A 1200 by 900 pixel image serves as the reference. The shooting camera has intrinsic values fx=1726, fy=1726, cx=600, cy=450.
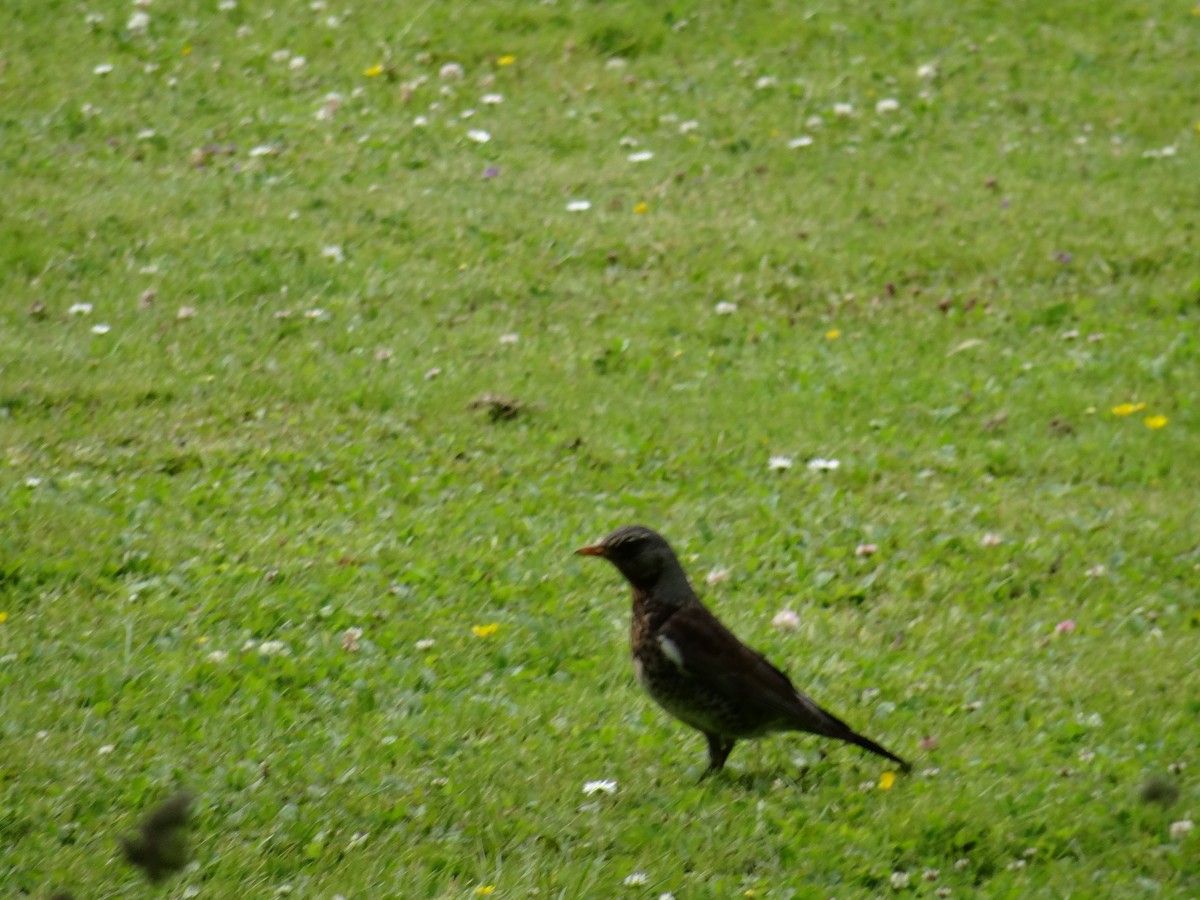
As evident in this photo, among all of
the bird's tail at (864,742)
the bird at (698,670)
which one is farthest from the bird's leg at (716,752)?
the bird's tail at (864,742)

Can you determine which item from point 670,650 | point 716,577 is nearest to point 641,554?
point 670,650

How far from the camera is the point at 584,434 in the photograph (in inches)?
326

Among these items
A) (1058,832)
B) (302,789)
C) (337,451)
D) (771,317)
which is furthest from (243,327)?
Answer: (1058,832)

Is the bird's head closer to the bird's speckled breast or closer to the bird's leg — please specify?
the bird's speckled breast

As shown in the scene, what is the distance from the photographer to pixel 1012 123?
41.9ft

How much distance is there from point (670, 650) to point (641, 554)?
369mm

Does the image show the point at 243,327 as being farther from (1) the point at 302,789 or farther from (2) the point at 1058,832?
(2) the point at 1058,832

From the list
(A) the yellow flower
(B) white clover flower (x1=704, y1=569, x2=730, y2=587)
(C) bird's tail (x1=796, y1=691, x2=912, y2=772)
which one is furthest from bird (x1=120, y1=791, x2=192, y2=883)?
(A) the yellow flower

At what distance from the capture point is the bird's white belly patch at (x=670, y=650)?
5.28 m

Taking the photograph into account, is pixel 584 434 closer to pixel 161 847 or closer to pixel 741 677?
pixel 741 677

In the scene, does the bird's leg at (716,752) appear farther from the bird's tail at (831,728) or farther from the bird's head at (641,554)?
the bird's head at (641,554)

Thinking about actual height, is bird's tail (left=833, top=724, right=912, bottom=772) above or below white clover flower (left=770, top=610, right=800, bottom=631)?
above

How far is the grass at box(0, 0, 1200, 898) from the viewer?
514 cm

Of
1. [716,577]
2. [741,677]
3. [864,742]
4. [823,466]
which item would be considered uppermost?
[741,677]
